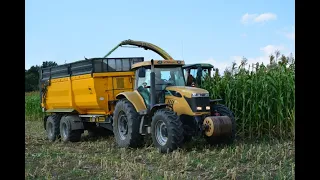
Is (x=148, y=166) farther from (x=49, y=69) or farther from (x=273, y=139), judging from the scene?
(x=49, y=69)

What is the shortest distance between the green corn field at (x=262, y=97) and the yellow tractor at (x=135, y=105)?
0.66m

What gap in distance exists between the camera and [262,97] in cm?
943

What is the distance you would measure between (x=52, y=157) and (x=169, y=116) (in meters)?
2.56

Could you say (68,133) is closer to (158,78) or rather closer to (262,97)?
(158,78)

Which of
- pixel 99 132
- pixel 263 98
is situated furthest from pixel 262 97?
pixel 99 132

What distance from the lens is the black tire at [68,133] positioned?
1130 cm

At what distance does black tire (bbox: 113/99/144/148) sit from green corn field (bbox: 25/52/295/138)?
248 cm

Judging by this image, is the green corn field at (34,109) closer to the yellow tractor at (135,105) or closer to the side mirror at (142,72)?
the yellow tractor at (135,105)

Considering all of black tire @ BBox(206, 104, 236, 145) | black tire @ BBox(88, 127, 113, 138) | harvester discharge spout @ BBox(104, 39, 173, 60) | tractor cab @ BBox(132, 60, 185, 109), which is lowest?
black tire @ BBox(88, 127, 113, 138)

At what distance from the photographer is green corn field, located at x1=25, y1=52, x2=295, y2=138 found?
30.3ft

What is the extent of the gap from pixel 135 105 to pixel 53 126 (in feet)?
15.1

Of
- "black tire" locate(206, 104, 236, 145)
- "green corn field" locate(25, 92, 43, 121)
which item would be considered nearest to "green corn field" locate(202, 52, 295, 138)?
"black tire" locate(206, 104, 236, 145)

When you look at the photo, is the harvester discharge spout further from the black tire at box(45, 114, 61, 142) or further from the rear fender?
the rear fender
